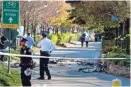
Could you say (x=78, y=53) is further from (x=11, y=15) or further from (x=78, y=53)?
(x=11, y=15)

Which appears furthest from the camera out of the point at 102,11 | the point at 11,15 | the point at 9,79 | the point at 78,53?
the point at 78,53

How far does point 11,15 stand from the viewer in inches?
593

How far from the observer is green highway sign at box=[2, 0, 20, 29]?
15.0 m

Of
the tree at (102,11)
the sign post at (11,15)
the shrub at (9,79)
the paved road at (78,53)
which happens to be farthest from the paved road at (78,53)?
the shrub at (9,79)

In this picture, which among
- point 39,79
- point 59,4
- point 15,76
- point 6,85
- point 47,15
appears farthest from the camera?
point 59,4

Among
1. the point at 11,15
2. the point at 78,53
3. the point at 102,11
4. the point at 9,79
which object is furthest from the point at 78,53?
the point at 9,79

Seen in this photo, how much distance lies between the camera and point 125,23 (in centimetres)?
2806

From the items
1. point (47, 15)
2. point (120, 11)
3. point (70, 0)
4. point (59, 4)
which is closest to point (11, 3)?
point (120, 11)

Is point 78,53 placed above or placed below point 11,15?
below

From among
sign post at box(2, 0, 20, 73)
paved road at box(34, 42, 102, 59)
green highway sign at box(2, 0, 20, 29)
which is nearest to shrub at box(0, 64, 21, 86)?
sign post at box(2, 0, 20, 73)

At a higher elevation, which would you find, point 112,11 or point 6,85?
point 112,11

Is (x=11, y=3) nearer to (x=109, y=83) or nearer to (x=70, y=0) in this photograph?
(x=109, y=83)

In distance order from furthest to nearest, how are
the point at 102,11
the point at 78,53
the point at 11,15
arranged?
the point at 78,53
the point at 102,11
the point at 11,15

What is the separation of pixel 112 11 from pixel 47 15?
17.0 m
